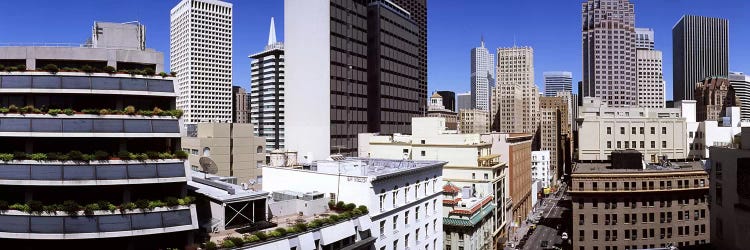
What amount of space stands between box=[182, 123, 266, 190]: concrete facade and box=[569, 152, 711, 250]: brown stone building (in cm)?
6194

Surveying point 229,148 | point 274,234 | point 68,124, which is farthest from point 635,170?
point 68,124

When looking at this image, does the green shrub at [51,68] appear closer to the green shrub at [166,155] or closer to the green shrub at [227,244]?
the green shrub at [166,155]

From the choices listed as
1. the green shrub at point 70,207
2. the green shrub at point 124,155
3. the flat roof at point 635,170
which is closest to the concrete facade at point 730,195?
the green shrub at point 124,155

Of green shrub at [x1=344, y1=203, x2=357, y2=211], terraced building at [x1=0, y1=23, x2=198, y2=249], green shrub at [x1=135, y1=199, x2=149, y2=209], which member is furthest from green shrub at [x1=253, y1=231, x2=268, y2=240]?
green shrub at [x1=344, y1=203, x2=357, y2=211]

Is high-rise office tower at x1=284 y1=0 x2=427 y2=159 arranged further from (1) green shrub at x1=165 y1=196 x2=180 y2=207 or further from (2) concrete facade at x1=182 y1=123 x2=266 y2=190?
(1) green shrub at x1=165 y1=196 x2=180 y2=207

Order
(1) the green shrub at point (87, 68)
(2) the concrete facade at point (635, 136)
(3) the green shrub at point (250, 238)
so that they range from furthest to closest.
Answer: (2) the concrete facade at point (635, 136) < (3) the green shrub at point (250, 238) < (1) the green shrub at point (87, 68)

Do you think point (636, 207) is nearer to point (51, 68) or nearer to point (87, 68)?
point (87, 68)

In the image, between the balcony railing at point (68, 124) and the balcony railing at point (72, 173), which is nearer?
the balcony railing at point (72, 173)

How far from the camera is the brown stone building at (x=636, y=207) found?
9838cm

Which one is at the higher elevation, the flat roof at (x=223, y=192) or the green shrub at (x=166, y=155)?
the green shrub at (x=166, y=155)

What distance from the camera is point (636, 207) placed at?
326ft

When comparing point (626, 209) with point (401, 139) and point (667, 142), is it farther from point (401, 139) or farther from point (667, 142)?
point (401, 139)

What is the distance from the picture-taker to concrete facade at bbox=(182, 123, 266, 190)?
101 meters

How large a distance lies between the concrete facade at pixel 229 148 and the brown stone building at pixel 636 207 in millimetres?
61939
